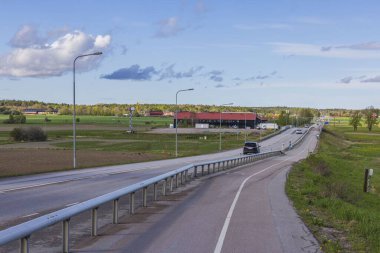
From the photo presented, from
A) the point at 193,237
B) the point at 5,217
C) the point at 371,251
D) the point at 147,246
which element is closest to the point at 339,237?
the point at 371,251

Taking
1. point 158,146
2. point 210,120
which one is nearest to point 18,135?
point 158,146

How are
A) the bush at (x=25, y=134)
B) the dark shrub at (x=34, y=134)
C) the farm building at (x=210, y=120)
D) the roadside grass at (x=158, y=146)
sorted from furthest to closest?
the farm building at (x=210, y=120), the dark shrub at (x=34, y=134), the bush at (x=25, y=134), the roadside grass at (x=158, y=146)

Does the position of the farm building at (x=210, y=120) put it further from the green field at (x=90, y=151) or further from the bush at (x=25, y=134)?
the bush at (x=25, y=134)

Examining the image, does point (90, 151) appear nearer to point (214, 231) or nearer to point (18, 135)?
point (18, 135)

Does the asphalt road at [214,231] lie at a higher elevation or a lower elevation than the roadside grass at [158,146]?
higher

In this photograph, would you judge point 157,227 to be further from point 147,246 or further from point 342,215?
point 342,215

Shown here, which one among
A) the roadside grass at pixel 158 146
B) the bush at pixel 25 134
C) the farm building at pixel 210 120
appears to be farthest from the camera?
the farm building at pixel 210 120

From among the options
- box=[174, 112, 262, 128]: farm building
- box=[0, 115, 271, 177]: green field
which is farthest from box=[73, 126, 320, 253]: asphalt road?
box=[174, 112, 262, 128]: farm building

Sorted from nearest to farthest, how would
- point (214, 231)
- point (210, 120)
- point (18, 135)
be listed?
1. point (214, 231)
2. point (18, 135)
3. point (210, 120)

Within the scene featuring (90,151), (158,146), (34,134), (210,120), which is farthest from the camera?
(210,120)

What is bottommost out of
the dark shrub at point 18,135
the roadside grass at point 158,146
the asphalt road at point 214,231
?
the roadside grass at point 158,146

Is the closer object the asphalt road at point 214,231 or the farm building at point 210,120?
the asphalt road at point 214,231

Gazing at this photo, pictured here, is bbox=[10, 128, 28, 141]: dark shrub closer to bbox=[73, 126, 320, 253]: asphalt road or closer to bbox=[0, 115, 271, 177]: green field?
bbox=[0, 115, 271, 177]: green field

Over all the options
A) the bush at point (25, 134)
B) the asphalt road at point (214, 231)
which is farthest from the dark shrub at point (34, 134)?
the asphalt road at point (214, 231)
